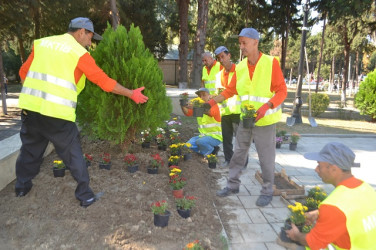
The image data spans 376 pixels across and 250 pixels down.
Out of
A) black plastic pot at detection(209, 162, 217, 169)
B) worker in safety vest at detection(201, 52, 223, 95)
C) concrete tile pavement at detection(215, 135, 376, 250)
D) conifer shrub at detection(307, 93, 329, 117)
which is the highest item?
worker in safety vest at detection(201, 52, 223, 95)

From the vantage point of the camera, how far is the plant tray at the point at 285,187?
4361 mm

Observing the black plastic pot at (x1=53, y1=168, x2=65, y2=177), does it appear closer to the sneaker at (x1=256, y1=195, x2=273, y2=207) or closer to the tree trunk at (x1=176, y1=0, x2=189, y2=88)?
the sneaker at (x1=256, y1=195, x2=273, y2=207)

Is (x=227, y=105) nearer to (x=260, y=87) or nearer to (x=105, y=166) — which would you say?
(x=260, y=87)

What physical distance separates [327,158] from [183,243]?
1.69 m

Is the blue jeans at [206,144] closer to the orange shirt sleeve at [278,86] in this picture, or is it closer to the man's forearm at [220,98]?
the man's forearm at [220,98]

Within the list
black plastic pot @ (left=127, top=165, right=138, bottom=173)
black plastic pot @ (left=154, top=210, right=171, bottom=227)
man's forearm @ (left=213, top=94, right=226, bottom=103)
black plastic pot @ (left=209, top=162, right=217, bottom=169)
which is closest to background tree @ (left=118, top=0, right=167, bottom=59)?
black plastic pot @ (left=209, top=162, right=217, bottom=169)

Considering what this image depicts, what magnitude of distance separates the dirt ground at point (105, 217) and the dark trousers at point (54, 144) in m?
0.32

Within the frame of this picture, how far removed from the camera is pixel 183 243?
301cm

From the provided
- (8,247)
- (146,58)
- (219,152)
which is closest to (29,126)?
(8,247)

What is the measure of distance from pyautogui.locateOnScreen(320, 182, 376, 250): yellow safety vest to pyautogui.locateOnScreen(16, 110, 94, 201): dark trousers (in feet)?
8.69

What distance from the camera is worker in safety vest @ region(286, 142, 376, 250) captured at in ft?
6.33

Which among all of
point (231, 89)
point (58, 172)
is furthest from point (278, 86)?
point (58, 172)

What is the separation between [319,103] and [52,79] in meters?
13.2

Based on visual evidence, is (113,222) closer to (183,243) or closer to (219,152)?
(183,243)
